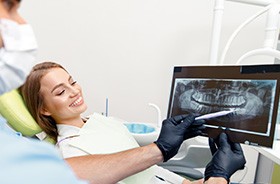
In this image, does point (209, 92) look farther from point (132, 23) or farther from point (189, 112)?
point (132, 23)

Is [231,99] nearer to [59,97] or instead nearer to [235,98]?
[235,98]

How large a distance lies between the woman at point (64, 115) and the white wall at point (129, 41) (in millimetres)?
478

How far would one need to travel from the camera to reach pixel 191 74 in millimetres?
1130

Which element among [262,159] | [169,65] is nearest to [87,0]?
[169,65]

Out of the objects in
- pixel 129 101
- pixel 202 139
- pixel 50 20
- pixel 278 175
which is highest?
pixel 50 20

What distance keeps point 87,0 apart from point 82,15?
88 millimetres

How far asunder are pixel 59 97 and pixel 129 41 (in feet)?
2.28

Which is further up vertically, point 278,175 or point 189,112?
point 189,112

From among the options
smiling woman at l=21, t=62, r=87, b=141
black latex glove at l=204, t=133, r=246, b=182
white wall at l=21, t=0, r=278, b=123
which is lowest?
black latex glove at l=204, t=133, r=246, b=182

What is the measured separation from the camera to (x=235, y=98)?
0.99 m

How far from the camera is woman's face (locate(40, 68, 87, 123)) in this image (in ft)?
3.82

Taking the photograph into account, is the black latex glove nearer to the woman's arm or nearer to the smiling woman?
the woman's arm

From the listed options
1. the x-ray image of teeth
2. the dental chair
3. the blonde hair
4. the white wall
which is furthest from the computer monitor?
the white wall

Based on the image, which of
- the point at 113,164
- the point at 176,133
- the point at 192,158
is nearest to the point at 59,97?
the point at 113,164
